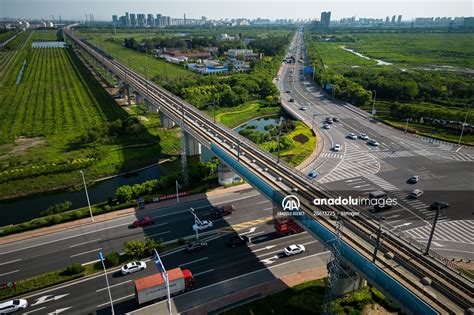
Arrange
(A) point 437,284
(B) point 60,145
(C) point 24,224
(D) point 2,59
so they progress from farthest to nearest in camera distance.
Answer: (D) point 2,59 → (B) point 60,145 → (C) point 24,224 → (A) point 437,284

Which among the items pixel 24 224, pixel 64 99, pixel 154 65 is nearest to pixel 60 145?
pixel 24 224

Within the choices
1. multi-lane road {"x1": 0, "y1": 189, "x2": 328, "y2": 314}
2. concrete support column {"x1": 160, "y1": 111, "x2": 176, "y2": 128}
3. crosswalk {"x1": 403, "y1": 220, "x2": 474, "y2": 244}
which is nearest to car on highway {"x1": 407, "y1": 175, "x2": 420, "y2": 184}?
crosswalk {"x1": 403, "y1": 220, "x2": 474, "y2": 244}

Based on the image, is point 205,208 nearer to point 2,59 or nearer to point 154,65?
point 154,65

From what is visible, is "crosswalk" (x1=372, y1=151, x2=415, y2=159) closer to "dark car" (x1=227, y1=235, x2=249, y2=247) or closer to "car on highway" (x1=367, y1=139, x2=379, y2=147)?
"car on highway" (x1=367, y1=139, x2=379, y2=147)

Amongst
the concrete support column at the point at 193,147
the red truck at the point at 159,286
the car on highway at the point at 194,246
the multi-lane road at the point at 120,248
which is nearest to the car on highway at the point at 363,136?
the multi-lane road at the point at 120,248

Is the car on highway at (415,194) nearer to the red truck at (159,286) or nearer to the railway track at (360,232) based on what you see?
the railway track at (360,232)

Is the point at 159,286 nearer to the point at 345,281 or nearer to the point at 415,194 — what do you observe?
the point at 345,281
